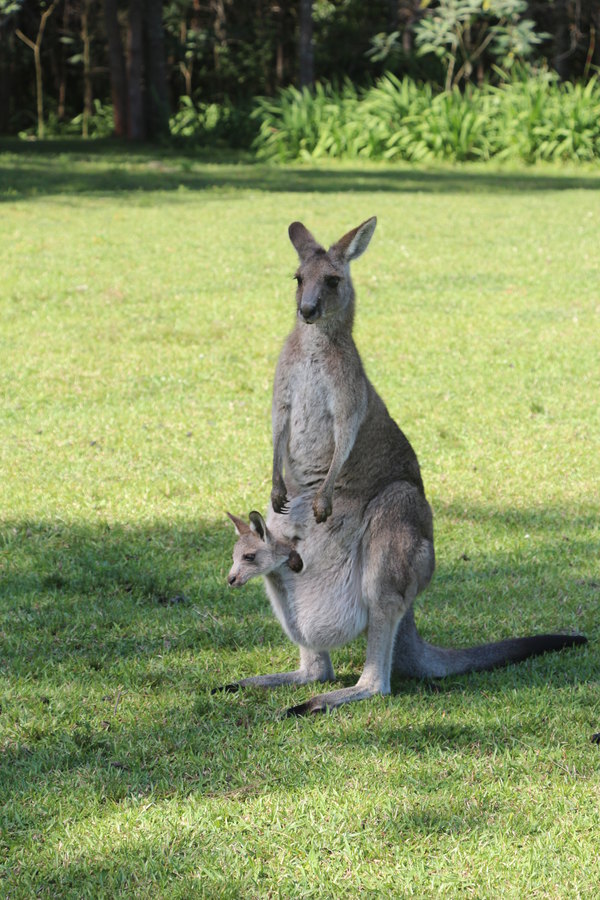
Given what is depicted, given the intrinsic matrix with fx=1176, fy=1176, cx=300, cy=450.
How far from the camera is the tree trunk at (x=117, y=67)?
23.0 metres

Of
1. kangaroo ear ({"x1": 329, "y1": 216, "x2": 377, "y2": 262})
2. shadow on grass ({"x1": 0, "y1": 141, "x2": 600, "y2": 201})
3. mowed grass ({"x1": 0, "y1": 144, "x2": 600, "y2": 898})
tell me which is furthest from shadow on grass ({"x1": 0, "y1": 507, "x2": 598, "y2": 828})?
shadow on grass ({"x1": 0, "y1": 141, "x2": 600, "y2": 201})

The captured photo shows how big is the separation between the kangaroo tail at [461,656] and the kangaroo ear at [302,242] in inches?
49.3

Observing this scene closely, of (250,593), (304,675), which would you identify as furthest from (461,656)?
(250,593)

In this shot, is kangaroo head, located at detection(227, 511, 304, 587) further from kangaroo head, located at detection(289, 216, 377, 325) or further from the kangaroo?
kangaroo head, located at detection(289, 216, 377, 325)

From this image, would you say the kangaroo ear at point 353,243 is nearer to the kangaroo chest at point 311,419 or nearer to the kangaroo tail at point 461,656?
the kangaroo chest at point 311,419

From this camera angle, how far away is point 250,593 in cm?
476

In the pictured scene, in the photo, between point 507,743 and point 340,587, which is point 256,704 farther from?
point 507,743

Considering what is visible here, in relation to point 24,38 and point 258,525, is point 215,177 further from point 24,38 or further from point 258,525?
point 258,525

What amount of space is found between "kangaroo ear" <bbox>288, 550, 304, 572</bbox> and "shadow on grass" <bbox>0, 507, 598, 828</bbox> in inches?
17.1

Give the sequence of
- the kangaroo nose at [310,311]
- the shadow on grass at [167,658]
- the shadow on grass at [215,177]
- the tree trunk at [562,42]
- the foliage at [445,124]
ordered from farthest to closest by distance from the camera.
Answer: the tree trunk at [562,42] < the foliage at [445,124] < the shadow on grass at [215,177] < the kangaroo nose at [310,311] < the shadow on grass at [167,658]

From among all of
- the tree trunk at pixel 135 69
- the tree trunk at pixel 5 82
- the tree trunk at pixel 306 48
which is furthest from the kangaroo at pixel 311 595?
the tree trunk at pixel 5 82

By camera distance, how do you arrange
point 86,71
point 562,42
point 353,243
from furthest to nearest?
point 86,71
point 562,42
point 353,243

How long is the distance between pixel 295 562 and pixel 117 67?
70.6 feet

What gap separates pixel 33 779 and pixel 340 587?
106 cm
